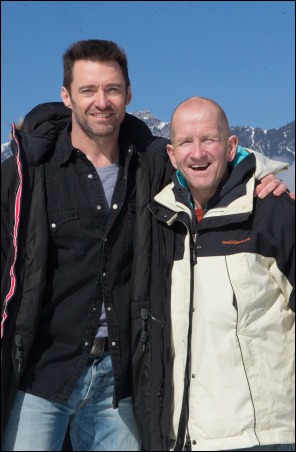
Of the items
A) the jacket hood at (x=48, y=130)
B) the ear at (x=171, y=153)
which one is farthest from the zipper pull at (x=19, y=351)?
the ear at (x=171, y=153)

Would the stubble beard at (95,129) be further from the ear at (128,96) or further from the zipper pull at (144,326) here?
the zipper pull at (144,326)

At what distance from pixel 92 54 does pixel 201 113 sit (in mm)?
940

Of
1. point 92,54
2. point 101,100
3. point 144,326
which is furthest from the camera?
point 92,54

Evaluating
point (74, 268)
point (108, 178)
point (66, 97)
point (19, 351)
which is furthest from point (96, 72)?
point (19, 351)

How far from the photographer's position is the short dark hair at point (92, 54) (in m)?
4.26

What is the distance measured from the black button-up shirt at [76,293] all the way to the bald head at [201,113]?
2.36ft

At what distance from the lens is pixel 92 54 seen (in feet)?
14.0

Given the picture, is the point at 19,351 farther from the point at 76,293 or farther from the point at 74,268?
the point at 74,268

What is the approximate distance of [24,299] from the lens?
3.92 meters

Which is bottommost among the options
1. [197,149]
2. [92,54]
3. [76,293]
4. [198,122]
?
[76,293]

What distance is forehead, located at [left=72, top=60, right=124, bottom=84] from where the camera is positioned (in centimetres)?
420

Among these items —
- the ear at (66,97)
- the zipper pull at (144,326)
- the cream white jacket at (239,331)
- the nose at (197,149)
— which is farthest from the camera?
the ear at (66,97)

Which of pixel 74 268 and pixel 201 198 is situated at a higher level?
pixel 201 198

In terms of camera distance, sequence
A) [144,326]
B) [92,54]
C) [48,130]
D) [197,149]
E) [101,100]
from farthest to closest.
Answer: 1. [48,130]
2. [92,54]
3. [101,100]
4. [144,326]
5. [197,149]
